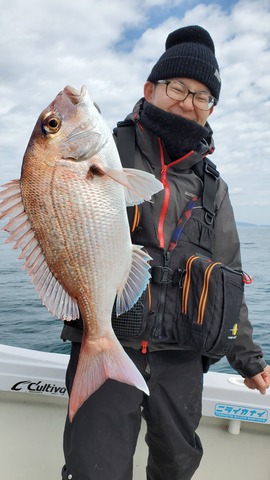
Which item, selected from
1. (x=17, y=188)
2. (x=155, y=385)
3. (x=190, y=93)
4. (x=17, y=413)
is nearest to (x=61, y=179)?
(x=17, y=188)

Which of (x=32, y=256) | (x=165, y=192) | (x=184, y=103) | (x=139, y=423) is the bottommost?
(x=139, y=423)

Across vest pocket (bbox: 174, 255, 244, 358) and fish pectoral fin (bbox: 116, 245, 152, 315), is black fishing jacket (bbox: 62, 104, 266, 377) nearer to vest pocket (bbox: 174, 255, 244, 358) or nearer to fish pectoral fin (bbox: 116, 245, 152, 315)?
vest pocket (bbox: 174, 255, 244, 358)

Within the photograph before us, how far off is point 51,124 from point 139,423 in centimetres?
157

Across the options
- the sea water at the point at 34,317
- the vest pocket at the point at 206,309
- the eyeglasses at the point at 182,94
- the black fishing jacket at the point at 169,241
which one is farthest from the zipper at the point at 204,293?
the sea water at the point at 34,317

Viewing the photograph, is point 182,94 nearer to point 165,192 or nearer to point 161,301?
point 165,192

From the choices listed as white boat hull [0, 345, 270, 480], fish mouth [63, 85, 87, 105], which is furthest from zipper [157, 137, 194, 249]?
white boat hull [0, 345, 270, 480]

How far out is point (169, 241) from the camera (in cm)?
245

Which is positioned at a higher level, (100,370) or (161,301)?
(161,301)

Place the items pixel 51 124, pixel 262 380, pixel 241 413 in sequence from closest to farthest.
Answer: pixel 51 124 → pixel 262 380 → pixel 241 413

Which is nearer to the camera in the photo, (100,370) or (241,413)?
(100,370)

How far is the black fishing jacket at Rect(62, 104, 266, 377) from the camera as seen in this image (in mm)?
2338

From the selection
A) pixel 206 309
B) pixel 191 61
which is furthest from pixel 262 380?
pixel 191 61

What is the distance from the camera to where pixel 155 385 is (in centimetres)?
242

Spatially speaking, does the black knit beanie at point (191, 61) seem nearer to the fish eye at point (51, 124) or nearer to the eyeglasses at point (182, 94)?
the eyeglasses at point (182, 94)
